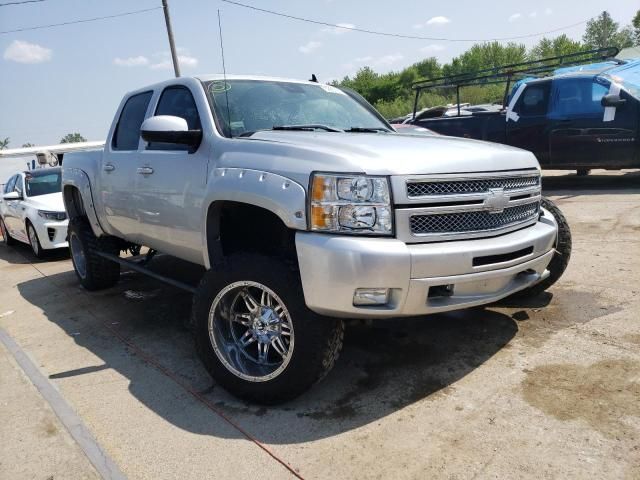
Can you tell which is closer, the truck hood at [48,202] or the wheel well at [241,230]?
the wheel well at [241,230]

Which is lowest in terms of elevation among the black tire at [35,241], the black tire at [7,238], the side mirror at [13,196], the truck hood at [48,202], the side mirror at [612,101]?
the black tire at [7,238]

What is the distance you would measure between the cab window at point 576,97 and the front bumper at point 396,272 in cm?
718

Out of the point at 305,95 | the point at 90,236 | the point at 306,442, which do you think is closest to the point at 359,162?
the point at 306,442

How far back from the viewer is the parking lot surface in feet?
8.00

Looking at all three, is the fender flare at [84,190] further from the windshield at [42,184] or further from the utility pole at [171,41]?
the utility pole at [171,41]

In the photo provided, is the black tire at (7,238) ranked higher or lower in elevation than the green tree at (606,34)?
lower

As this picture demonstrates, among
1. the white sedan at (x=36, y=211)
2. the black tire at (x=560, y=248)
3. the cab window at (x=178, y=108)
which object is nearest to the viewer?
the cab window at (x=178, y=108)

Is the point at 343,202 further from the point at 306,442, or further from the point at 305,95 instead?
the point at 305,95

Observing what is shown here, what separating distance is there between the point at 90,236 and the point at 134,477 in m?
3.64

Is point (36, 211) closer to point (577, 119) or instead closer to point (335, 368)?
point (335, 368)

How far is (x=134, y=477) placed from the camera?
2465mm

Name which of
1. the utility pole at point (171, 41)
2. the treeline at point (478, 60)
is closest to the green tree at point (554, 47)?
the treeline at point (478, 60)

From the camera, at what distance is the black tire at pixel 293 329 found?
9.06 feet

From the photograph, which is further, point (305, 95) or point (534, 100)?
point (534, 100)
